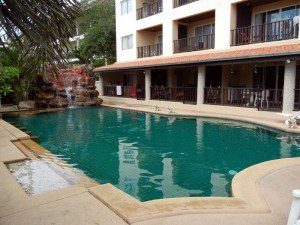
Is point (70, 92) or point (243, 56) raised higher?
point (243, 56)

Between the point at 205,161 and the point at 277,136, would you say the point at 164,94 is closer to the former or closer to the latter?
the point at 277,136

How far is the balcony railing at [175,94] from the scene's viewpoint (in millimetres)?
18500

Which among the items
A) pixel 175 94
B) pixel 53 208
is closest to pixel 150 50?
pixel 175 94

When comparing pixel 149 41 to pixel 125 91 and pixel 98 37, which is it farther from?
pixel 98 37

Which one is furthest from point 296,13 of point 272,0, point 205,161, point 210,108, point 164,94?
point 205,161

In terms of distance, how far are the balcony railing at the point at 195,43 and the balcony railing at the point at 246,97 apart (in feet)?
11.4

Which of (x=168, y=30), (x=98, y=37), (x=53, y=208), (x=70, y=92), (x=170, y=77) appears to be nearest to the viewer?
(x=53, y=208)

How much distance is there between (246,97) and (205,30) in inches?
279

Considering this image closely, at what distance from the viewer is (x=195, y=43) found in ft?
64.6

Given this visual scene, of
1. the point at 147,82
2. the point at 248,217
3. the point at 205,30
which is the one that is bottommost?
the point at 248,217

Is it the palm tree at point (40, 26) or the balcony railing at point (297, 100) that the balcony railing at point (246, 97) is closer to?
the balcony railing at point (297, 100)

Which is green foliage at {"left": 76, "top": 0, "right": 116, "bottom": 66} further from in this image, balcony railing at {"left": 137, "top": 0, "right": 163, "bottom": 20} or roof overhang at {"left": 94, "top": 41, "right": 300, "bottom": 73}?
roof overhang at {"left": 94, "top": 41, "right": 300, "bottom": 73}

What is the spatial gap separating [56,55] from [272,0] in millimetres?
15568

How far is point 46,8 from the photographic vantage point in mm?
2746
